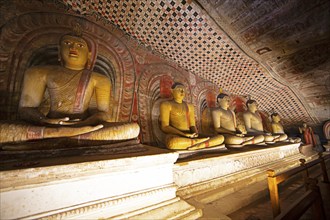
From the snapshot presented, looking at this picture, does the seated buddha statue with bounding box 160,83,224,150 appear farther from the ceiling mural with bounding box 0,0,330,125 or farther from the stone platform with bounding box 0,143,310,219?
the ceiling mural with bounding box 0,0,330,125

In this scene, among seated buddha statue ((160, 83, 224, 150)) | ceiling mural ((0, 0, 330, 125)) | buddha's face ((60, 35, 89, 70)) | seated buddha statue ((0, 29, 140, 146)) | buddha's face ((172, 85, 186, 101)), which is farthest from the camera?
buddha's face ((172, 85, 186, 101))

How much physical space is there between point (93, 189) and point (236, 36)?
12.4ft

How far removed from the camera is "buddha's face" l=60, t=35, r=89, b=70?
217 cm

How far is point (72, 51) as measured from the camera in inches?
85.4

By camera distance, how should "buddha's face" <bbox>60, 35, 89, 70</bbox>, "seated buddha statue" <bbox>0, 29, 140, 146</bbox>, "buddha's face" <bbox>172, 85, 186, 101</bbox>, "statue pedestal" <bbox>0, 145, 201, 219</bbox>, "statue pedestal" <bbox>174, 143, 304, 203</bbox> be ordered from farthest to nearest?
"buddha's face" <bbox>172, 85, 186, 101</bbox> → "buddha's face" <bbox>60, 35, 89, 70</bbox> → "statue pedestal" <bbox>174, 143, 304, 203</bbox> → "seated buddha statue" <bbox>0, 29, 140, 146</bbox> → "statue pedestal" <bbox>0, 145, 201, 219</bbox>

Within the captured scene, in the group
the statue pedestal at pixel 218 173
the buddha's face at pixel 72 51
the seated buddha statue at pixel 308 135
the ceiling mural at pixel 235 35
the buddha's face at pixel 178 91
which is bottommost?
the statue pedestal at pixel 218 173

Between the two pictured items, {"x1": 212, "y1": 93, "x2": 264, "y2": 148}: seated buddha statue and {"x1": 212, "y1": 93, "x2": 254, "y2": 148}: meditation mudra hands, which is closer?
{"x1": 212, "y1": 93, "x2": 264, "y2": 148}: seated buddha statue

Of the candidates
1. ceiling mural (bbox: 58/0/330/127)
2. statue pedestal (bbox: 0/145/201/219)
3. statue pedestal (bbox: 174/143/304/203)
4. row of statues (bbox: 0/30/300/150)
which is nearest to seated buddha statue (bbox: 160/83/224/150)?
row of statues (bbox: 0/30/300/150)

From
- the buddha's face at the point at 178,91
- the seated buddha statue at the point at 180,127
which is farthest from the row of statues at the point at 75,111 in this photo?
the buddha's face at the point at 178,91

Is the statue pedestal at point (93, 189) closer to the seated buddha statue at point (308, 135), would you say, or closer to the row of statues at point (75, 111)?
the row of statues at point (75, 111)

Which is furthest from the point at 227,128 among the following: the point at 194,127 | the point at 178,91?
the point at 178,91

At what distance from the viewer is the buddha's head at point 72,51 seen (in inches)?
85.4

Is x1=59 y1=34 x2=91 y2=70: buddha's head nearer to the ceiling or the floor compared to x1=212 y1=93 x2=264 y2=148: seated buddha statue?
nearer to the ceiling

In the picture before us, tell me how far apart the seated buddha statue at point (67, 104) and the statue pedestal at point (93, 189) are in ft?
1.28
